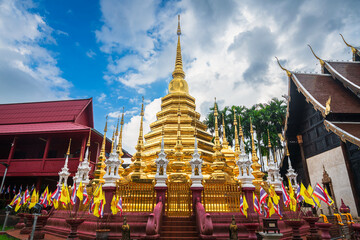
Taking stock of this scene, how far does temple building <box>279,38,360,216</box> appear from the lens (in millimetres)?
12781

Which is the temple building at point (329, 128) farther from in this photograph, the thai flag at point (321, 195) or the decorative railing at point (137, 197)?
the decorative railing at point (137, 197)

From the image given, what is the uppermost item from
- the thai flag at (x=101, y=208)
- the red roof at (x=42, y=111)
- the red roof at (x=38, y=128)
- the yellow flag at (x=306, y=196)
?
the red roof at (x=42, y=111)

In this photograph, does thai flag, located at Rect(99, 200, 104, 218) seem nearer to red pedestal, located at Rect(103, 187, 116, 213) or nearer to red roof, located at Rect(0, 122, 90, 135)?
red pedestal, located at Rect(103, 187, 116, 213)

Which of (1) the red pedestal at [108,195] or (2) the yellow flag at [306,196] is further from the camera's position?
(1) the red pedestal at [108,195]

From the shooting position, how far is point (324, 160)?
15.1m

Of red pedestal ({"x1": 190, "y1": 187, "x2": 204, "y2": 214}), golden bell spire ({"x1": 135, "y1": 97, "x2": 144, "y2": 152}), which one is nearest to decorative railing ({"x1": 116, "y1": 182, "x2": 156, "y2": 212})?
red pedestal ({"x1": 190, "y1": 187, "x2": 204, "y2": 214})

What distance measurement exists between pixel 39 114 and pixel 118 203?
18.1 meters

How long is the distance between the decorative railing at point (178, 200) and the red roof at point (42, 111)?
589 inches

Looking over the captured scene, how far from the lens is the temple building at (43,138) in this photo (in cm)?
1728

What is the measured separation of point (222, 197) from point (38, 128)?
16056 millimetres

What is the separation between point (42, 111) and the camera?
877 inches

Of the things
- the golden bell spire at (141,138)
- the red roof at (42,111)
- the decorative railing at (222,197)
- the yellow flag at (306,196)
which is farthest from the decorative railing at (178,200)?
the red roof at (42,111)

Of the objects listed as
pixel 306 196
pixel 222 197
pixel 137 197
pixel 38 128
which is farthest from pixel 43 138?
pixel 306 196

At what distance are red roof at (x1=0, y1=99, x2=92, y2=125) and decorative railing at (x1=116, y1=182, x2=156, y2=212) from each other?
14.2m
